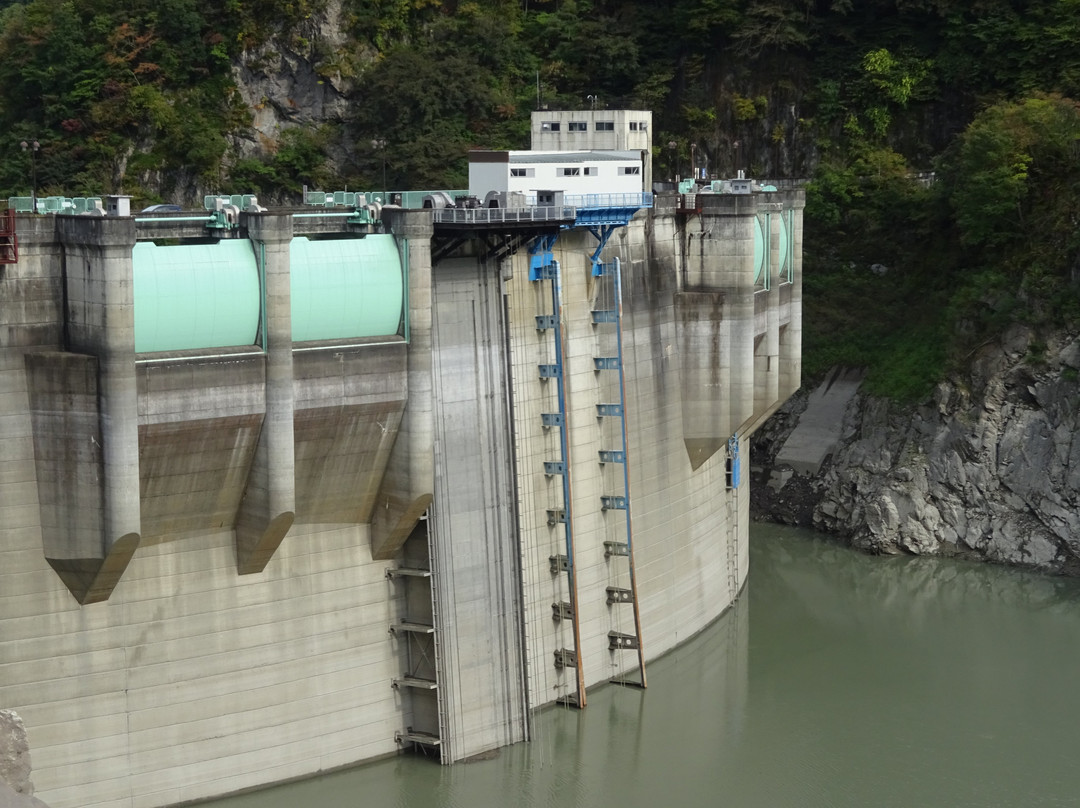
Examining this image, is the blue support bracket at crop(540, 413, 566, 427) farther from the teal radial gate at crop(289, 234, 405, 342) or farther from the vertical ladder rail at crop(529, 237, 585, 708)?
the teal radial gate at crop(289, 234, 405, 342)

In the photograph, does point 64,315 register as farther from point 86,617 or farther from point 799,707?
point 799,707

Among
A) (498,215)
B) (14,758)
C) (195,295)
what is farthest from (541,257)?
(14,758)

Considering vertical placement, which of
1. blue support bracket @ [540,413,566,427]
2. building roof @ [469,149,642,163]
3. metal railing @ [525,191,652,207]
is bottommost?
Answer: blue support bracket @ [540,413,566,427]

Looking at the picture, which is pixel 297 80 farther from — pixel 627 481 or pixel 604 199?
pixel 627 481

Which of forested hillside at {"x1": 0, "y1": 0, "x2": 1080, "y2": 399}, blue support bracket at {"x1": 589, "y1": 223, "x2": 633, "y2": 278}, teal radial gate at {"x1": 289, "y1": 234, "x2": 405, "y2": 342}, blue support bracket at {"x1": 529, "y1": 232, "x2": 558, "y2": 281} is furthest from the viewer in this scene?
forested hillside at {"x1": 0, "y1": 0, "x2": 1080, "y2": 399}

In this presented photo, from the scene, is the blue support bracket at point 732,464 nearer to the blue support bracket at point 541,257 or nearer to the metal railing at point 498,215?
the blue support bracket at point 541,257

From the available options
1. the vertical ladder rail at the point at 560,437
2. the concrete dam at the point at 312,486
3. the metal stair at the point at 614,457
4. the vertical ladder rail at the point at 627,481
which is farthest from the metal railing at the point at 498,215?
the vertical ladder rail at the point at 627,481

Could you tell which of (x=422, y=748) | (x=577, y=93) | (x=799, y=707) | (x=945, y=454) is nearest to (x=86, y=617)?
(x=422, y=748)

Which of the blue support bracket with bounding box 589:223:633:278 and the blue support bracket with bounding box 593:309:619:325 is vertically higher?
the blue support bracket with bounding box 589:223:633:278

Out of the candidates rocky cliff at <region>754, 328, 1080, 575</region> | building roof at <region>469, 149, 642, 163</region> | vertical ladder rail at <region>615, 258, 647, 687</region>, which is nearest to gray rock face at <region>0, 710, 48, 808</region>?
vertical ladder rail at <region>615, 258, 647, 687</region>
